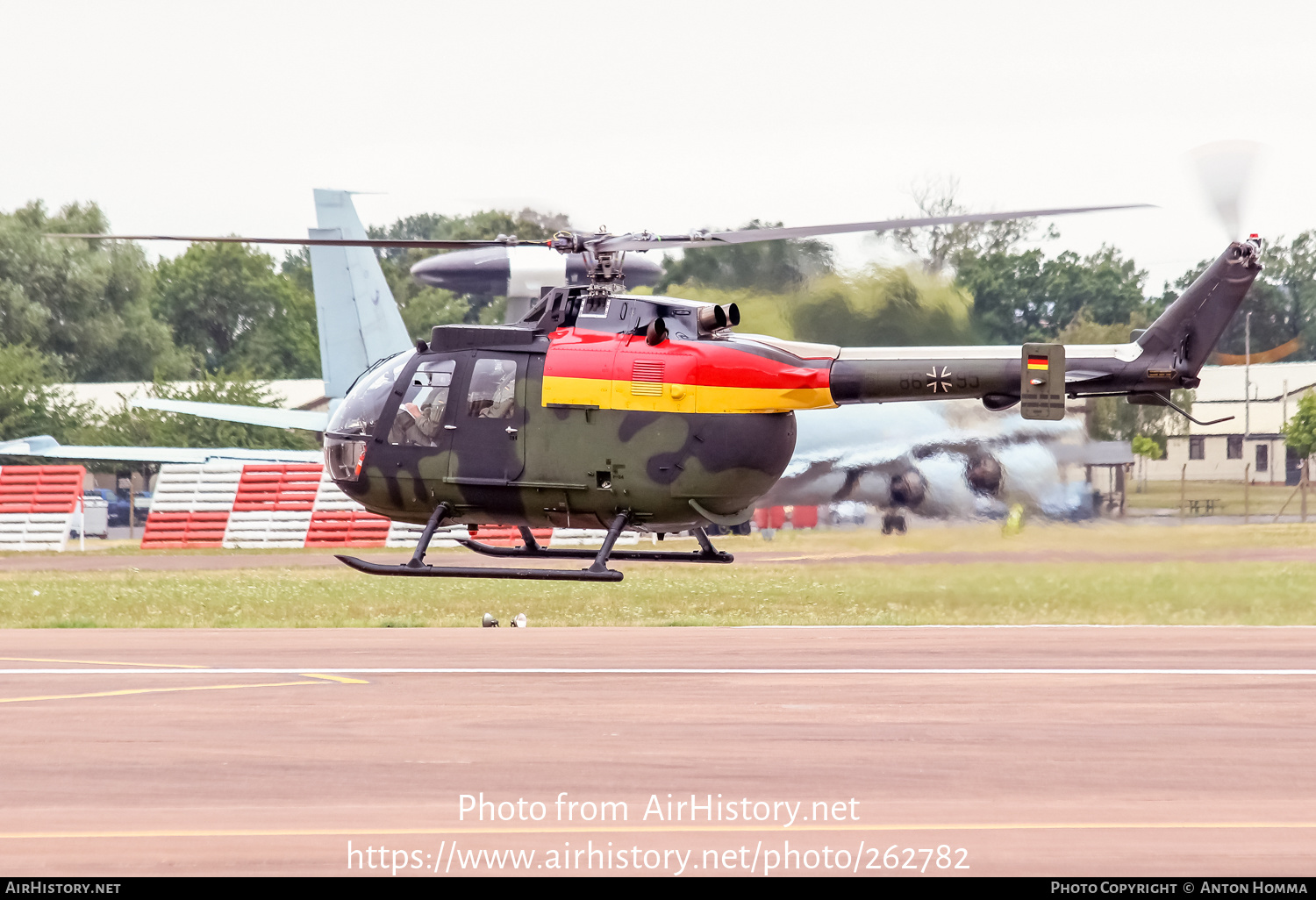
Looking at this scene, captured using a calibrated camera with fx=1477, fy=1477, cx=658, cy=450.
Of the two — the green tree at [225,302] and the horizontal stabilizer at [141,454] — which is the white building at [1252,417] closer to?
the horizontal stabilizer at [141,454]

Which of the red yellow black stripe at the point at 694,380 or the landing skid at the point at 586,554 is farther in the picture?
the landing skid at the point at 586,554

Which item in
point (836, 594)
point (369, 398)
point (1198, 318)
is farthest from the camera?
point (836, 594)

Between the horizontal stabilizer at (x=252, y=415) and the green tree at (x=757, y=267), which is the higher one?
the green tree at (x=757, y=267)

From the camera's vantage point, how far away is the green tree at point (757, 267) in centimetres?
3117

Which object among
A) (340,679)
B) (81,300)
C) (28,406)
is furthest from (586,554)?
(81,300)

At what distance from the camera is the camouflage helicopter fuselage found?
53.2ft

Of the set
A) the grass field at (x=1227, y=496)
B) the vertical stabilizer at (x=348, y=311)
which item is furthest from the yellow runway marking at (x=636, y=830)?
the vertical stabilizer at (x=348, y=311)

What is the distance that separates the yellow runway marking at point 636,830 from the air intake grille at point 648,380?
8977 mm

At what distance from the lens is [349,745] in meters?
10.6

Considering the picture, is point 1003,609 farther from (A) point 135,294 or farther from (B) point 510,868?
(A) point 135,294

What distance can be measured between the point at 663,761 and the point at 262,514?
3305 centimetres

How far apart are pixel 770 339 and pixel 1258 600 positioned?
10549 millimetres

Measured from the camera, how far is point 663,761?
32.6 ft

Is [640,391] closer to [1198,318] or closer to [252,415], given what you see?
[1198,318]
